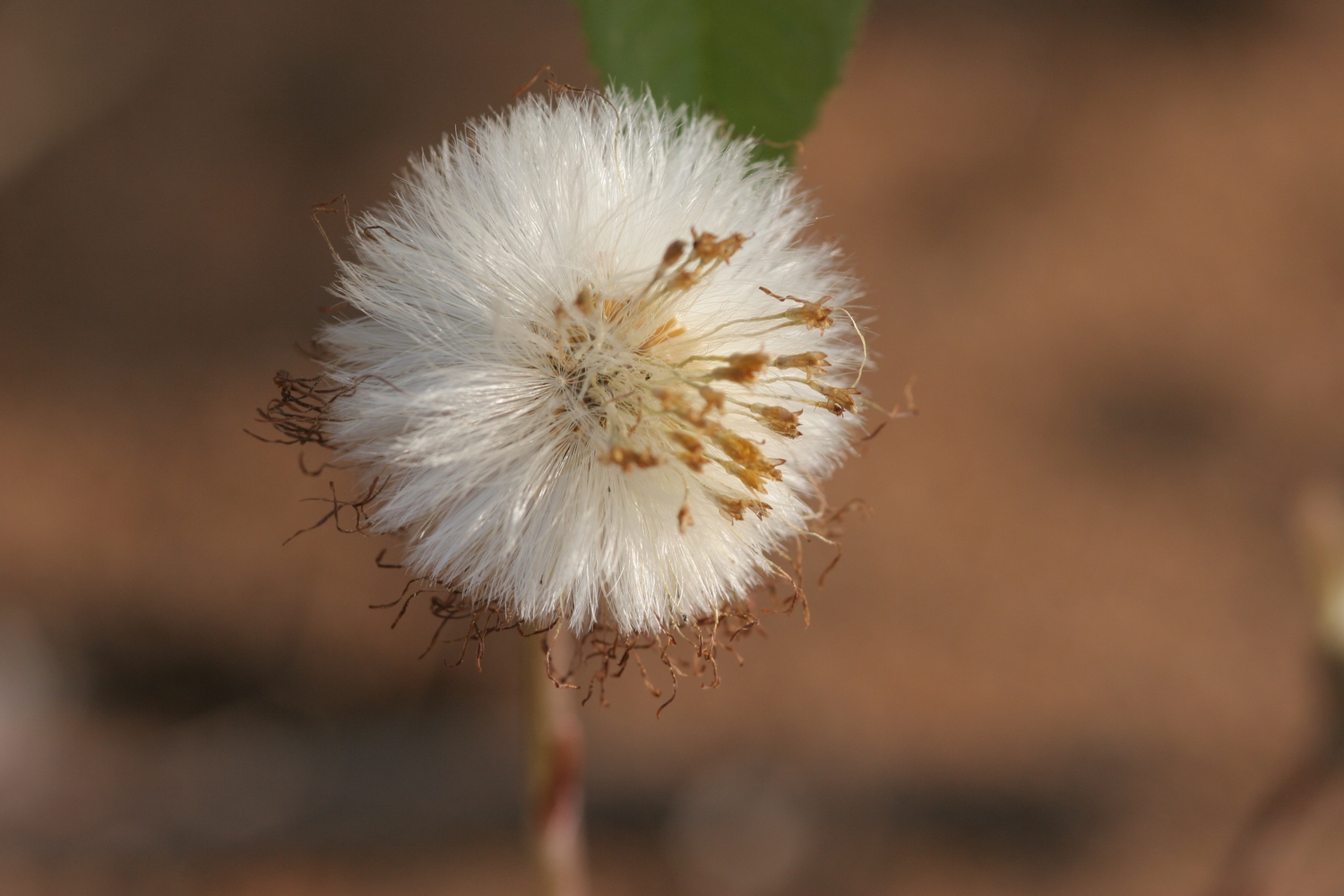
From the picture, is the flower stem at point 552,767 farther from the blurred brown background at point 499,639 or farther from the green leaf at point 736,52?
the blurred brown background at point 499,639

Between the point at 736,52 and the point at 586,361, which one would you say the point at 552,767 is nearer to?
the point at 586,361

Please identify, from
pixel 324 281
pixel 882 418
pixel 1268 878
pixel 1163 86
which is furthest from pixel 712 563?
pixel 1163 86

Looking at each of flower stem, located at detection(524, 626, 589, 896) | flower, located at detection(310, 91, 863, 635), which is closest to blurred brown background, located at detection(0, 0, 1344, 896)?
flower stem, located at detection(524, 626, 589, 896)

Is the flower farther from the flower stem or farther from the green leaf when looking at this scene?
the flower stem

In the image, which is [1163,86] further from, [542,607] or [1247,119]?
[542,607]

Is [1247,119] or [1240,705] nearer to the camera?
[1240,705]

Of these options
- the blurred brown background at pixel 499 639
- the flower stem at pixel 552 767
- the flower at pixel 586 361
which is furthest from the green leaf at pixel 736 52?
the blurred brown background at pixel 499 639
